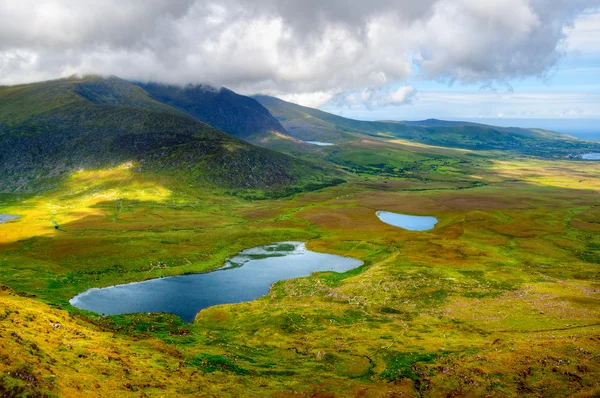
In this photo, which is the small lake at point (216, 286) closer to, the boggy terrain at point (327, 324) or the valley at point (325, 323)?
the valley at point (325, 323)

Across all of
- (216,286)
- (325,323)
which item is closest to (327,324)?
(325,323)

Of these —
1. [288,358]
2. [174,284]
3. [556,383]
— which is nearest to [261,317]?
[288,358]

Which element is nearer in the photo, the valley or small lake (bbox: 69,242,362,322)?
the valley

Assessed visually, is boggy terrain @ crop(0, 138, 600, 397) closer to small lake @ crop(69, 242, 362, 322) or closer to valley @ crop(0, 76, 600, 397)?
valley @ crop(0, 76, 600, 397)

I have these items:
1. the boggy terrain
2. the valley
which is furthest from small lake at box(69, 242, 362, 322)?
the boggy terrain

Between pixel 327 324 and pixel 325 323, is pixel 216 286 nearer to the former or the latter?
pixel 325 323

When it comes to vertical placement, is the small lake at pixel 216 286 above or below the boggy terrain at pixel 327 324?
below

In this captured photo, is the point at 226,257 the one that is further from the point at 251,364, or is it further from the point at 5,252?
the point at 251,364

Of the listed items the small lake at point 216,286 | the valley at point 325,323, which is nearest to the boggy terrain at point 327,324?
the valley at point 325,323
